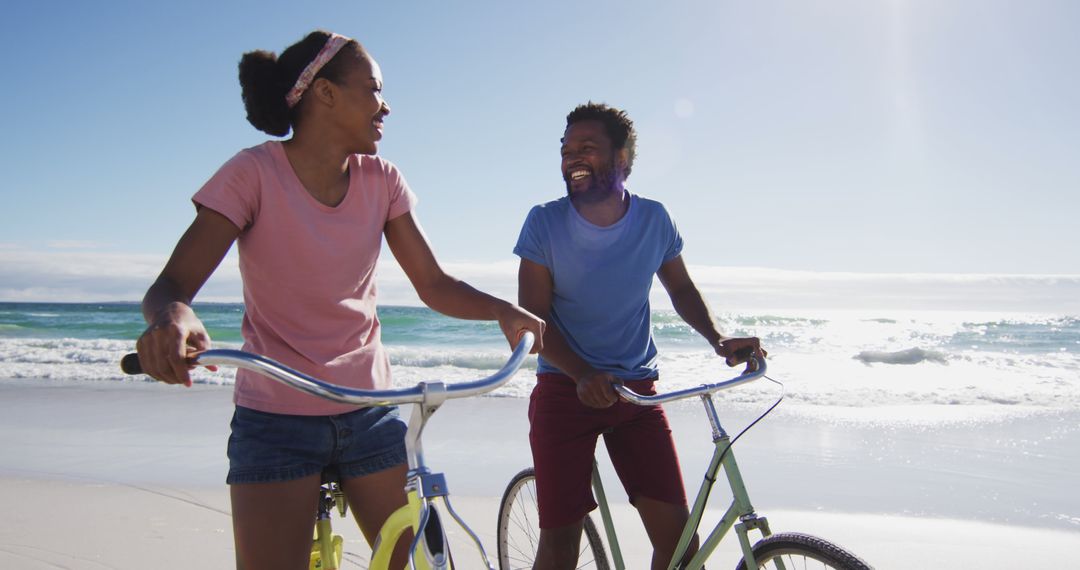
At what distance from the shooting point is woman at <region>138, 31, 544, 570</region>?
159cm

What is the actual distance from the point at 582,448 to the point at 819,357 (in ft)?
52.4

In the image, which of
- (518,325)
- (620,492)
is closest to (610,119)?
(518,325)

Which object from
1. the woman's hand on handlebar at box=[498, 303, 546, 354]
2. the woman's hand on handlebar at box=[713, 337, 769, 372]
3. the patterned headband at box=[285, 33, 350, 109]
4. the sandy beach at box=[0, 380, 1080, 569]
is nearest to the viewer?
the woman's hand on handlebar at box=[498, 303, 546, 354]

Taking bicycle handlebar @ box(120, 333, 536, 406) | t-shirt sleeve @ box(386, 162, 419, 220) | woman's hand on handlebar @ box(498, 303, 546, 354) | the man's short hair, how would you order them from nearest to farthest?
bicycle handlebar @ box(120, 333, 536, 406), woman's hand on handlebar @ box(498, 303, 546, 354), t-shirt sleeve @ box(386, 162, 419, 220), the man's short hair

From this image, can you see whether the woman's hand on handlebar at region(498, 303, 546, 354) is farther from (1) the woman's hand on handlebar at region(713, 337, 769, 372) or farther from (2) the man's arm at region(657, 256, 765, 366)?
(2) the man's arm at region(657, 256, 765, 366)

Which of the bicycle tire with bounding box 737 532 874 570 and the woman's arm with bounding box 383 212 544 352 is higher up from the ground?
the woman's arm with bounding box 383 212 544 352

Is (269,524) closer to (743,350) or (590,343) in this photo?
(590,343)

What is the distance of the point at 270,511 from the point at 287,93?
2.91ft

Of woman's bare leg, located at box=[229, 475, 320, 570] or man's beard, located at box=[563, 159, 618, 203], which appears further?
man's beard, located at box=[563, 159, 618, 203]

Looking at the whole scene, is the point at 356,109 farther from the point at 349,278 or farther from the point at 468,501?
the point at 468,501

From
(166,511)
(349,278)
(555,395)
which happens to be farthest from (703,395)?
(166,511)

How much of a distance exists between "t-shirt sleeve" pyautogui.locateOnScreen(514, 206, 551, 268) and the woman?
0.60m

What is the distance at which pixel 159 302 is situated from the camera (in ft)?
4.29

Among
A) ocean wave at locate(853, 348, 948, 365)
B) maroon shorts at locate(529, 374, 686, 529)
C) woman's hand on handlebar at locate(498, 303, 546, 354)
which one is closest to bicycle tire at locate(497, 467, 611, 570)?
maroon shorts at locate(529, 374, 686, 529)
